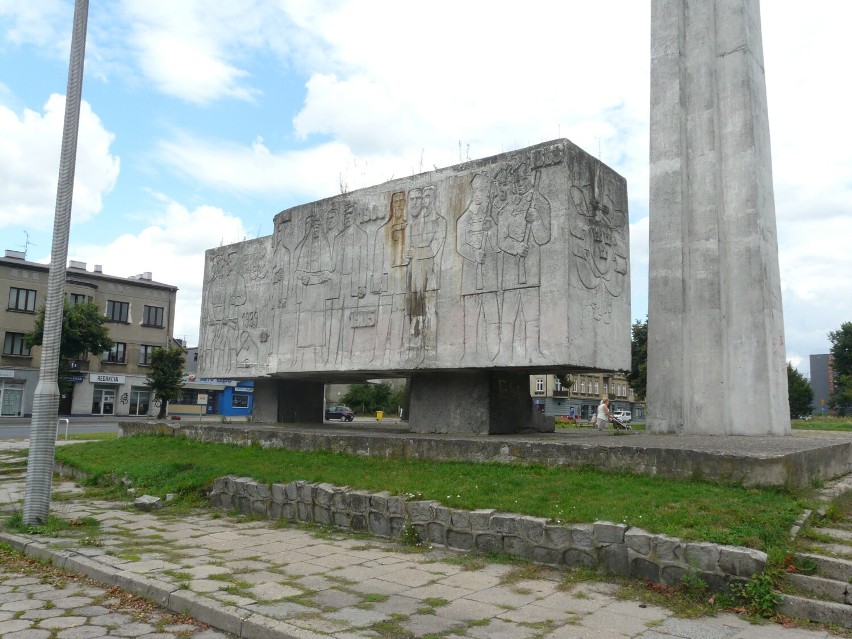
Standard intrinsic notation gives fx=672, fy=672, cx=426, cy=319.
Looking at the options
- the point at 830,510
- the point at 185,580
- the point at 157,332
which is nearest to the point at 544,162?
the point at 830,510

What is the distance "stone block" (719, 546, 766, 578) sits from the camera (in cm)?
539

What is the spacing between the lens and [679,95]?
13.1 m

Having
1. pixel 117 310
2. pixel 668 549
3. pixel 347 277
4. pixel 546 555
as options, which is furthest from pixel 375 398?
pixel 668 549

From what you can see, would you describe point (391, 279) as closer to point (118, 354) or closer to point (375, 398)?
point (118, 354)

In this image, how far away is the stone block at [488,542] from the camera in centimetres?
708

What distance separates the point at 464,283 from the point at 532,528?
19.0 ft

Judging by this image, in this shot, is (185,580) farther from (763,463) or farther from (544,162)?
(544,162)

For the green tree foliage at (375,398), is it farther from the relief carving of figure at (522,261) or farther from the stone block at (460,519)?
the stone block at (460,519)

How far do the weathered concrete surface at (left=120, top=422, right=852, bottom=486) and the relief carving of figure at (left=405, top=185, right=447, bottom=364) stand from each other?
211 centimetres

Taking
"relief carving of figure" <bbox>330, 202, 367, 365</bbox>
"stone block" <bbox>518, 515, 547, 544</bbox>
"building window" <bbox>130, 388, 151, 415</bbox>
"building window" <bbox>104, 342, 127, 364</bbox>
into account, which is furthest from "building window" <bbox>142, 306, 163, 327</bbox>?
"stone block" <bbox>518, 515, 547, 544</bbox>

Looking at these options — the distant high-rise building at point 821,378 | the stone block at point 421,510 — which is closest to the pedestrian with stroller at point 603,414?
the stone block at point 421,510

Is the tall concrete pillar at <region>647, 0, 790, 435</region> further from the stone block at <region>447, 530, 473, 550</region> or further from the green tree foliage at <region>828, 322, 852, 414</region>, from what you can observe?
the green tree foliage at <region>828, 322, 852, 414</region>

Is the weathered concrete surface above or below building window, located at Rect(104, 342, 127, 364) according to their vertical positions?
below

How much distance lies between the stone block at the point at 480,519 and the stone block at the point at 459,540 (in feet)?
0.40
